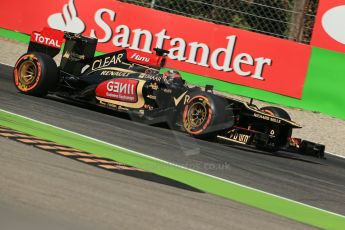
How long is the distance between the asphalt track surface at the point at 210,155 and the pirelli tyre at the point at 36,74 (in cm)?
15

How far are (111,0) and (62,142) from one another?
322 inches

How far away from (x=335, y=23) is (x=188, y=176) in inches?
299

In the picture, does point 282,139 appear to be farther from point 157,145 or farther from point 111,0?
point 111,0

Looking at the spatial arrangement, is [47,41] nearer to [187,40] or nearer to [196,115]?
[196,115]

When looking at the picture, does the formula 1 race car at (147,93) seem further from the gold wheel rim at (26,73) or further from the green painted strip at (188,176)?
the green painted strip at (188,176)

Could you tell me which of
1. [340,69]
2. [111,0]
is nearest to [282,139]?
[340,69]

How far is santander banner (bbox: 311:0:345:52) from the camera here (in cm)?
1391

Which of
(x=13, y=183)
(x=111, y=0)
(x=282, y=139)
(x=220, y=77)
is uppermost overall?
(x=111, y=0)

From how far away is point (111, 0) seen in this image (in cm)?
1562

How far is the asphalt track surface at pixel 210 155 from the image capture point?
7809 millimetres

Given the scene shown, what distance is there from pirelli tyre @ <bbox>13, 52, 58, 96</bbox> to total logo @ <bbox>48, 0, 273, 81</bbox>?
4.20m

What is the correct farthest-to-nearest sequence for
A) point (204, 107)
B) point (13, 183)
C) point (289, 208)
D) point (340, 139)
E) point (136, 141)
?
point (340, 139) < point (204, 107) < point (136, 141) < point (289, 208) < point (13, 183)

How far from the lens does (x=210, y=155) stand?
891 centimetres

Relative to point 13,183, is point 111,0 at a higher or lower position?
higher
